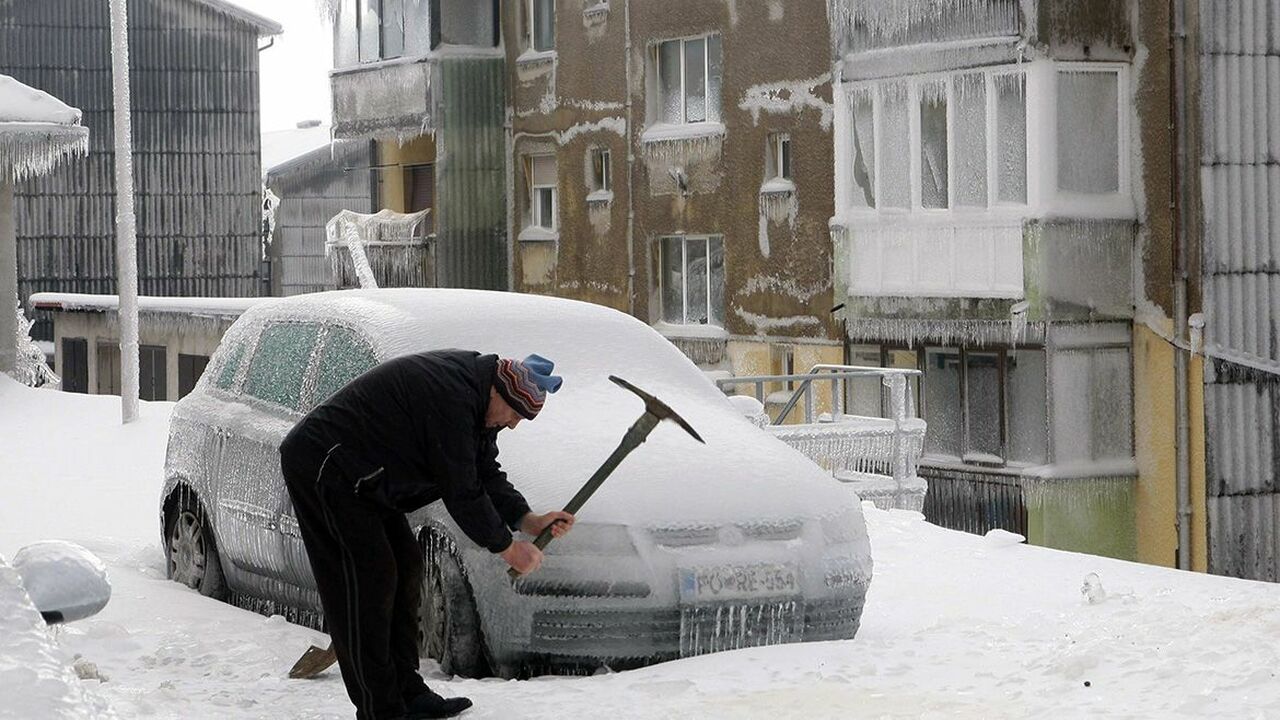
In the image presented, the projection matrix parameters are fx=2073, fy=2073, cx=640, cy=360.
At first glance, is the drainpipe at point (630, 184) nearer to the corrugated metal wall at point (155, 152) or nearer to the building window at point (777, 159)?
the building window at point (777, 159)

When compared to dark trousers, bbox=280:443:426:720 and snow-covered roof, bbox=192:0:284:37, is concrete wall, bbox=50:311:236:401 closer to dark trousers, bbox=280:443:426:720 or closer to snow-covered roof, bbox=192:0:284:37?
snow-covered roof, bbox=192:0:284:37

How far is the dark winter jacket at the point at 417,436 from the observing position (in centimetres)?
684

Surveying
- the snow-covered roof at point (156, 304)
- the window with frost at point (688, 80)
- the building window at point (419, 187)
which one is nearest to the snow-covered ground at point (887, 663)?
the snow-covered roof at point (156, 304)

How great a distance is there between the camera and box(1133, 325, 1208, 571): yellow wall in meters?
21.6

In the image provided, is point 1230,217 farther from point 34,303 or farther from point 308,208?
point 308,208

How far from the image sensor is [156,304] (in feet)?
104

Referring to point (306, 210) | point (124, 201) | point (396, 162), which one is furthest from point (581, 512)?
point (306, 210)

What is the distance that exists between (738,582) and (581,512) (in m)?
0.67

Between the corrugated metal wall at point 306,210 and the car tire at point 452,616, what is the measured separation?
4056cm

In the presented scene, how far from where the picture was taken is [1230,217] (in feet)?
71.5

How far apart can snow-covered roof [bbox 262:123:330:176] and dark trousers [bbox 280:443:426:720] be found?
42.9 m

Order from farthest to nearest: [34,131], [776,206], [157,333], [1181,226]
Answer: [157,333] → [776,206] → [1181,226] → [34,131]

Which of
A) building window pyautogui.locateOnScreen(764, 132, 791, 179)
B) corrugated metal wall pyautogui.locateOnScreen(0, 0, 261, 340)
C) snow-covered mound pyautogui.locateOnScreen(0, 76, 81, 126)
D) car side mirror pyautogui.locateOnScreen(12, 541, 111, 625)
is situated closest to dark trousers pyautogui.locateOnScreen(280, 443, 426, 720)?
car side mirror pyautogui.locateOnScreen(12, 541, 111, 625)

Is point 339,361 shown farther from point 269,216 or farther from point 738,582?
point 269,216
